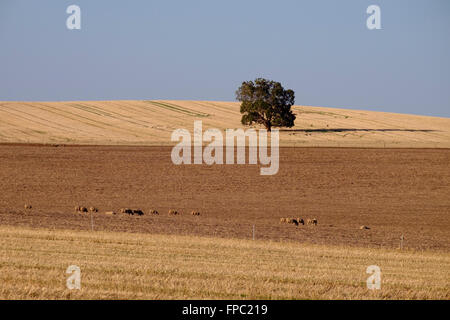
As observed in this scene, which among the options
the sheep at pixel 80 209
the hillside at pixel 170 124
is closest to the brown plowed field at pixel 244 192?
the sheep at pixel 80 209

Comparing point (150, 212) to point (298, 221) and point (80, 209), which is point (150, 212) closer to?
point (80, 209)

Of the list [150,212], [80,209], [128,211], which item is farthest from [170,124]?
[128,211]

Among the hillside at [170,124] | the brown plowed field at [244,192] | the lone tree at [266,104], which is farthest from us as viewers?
the lone tree at [266,104]

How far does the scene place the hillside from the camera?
67.6 meters

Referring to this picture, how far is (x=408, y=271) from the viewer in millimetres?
16344

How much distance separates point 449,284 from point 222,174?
3127 centimetres

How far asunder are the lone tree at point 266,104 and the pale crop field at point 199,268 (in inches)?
2435

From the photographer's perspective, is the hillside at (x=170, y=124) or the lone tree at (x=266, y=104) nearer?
the hillside at (x=170, y=124)

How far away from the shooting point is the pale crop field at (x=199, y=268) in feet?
38.9

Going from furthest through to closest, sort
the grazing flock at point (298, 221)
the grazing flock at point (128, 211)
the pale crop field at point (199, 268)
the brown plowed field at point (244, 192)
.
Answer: the grazing flock at point (128, 211), the grazing flock at point (298, 221), the brown plowed field at point (244, 192), the pale crop field at point (199, 268)

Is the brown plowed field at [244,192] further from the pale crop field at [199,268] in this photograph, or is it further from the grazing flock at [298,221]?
the pale crop field at [199,268]

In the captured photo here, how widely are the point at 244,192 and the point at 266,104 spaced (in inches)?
1807

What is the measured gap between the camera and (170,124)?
82.9m
